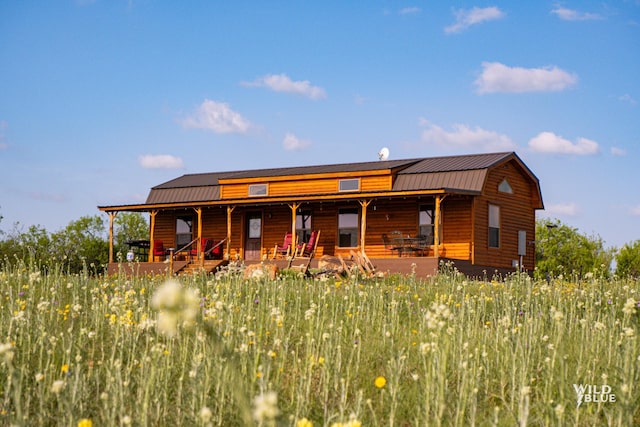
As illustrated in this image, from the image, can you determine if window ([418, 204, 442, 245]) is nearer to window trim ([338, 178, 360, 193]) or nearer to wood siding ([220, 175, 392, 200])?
wood siding ([220, 175, 392, 200])

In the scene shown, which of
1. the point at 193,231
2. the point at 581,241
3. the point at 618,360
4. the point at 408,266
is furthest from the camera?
the point at 581,241

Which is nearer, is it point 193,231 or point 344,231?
point 344,231

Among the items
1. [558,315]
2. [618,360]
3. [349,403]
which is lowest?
[349,403]

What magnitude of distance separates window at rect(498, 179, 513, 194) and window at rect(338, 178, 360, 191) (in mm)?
5525

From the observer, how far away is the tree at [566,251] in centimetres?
4581

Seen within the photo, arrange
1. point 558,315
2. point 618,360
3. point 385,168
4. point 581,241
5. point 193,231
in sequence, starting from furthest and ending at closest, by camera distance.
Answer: point 581,241 < point 193,231 < point 385,168 < point 618,360 < point 558,315

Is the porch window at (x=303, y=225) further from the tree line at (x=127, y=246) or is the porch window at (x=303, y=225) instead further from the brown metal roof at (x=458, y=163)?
the tree line at (x=127, y=246)

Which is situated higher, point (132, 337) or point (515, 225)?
point (515, 225)

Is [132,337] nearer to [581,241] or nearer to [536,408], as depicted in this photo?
[536,408]

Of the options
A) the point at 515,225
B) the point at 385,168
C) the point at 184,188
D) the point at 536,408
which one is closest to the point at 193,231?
the point at 184,188

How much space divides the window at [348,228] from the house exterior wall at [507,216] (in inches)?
188

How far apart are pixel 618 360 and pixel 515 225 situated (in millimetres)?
23886

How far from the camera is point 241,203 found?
91.5 feet

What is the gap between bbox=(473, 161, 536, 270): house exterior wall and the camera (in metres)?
26.4
